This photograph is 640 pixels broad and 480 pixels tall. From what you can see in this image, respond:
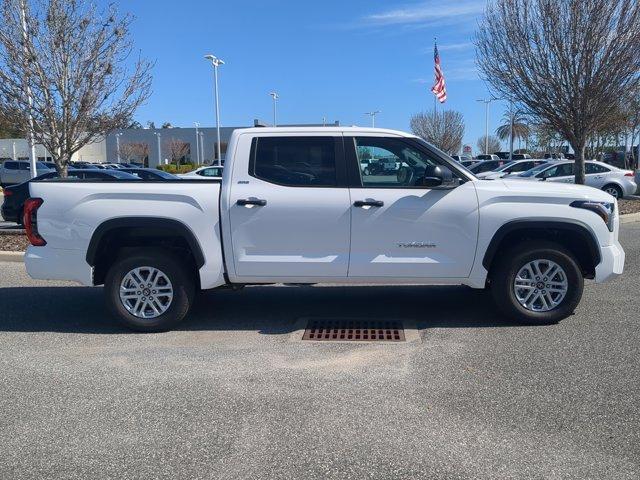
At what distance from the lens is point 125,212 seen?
19.4 feet

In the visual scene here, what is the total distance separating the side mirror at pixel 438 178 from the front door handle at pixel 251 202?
1568 mm

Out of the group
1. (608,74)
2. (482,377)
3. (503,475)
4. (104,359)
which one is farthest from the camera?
(608,74)

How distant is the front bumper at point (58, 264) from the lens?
19.8 feet

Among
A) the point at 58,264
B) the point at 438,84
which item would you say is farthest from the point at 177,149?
the point at 58,264

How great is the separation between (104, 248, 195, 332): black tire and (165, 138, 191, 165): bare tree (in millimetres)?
61492

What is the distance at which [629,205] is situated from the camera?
58.9ft

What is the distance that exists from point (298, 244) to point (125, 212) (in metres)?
1.74

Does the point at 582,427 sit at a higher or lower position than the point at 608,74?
lower

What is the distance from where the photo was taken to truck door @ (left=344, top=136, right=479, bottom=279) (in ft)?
19.3

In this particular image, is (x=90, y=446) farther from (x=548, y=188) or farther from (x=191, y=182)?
(x=548, y=188)

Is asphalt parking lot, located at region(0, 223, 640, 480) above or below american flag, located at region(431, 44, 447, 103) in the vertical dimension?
below

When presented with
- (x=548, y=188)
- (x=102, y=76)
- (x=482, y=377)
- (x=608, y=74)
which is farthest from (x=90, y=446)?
(x=608, y=74)

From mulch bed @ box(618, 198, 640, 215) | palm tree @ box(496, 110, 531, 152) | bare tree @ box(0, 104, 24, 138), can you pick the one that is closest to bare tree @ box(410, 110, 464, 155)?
palm tree @ box(496, 110, 531, 152)

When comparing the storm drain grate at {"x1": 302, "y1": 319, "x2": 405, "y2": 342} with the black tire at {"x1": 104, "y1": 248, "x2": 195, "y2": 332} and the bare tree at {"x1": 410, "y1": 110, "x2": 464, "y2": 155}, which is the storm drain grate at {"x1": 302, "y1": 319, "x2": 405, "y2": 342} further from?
the bare tree at {"x1": 410, "y1": 110, "x2": 464, "y2": 155}
